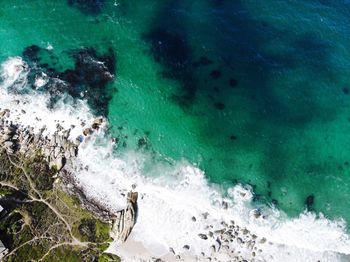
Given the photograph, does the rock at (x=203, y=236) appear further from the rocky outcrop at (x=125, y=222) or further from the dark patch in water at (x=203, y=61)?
Result: the dark patch in water at (x=203, y=61)

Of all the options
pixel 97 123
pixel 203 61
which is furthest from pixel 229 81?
pixel 97 123

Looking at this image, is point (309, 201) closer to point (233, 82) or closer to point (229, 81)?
point (233, 82)

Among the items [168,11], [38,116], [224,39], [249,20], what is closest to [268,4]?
[249,20]

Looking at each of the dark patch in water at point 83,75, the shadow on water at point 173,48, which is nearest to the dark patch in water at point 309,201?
the shadow on water at point 173,48

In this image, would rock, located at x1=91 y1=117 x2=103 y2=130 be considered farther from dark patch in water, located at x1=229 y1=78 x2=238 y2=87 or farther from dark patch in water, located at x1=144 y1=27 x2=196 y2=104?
dark patch in water, located at x1=229 y1=78 x2=238 y2=87

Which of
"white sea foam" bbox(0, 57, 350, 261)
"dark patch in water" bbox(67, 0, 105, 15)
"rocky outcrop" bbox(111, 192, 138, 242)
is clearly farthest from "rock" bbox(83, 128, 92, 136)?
"dark patch in water" bbox(67, 0, 105, 15)

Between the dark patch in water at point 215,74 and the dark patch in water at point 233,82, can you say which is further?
the dark patch in water at point 215,74

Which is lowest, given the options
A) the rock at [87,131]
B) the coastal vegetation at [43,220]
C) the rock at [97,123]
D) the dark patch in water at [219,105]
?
the coastal vegetation at [43,220]
